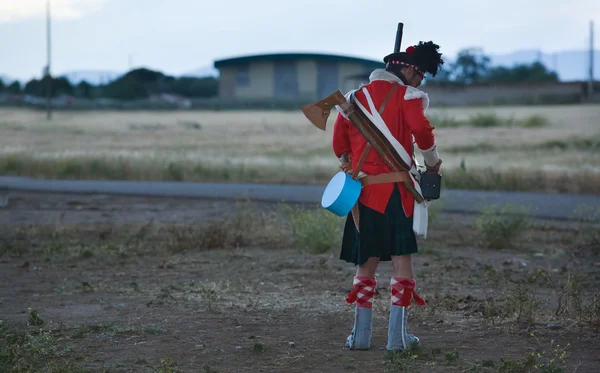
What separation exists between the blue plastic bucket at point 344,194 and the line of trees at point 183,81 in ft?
255

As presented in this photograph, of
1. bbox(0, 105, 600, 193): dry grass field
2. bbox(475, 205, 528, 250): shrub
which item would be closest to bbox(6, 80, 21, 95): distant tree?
bbox(0, 105, 600, 193): dry grass field

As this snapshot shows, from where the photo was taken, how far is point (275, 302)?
742cm

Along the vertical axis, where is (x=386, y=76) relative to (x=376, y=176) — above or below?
above

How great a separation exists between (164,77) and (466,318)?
84182mm

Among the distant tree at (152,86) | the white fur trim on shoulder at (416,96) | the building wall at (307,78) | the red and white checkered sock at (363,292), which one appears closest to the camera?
the white fur trim on shoulder at (416,96)

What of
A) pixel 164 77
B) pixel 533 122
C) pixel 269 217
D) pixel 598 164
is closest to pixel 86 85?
pixel 164 77

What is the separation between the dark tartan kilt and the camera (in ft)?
18.6

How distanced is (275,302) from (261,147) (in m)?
29.6

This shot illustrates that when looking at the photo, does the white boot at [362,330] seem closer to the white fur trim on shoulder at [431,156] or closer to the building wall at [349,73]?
the white fur trim on shoulder at [431,156]

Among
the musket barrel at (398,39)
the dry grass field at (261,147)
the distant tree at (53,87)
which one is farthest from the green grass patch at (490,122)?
the distant tree at (53,87)

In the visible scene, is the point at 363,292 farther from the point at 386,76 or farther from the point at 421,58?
the point at 421,58

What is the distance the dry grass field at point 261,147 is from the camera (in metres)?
21.3

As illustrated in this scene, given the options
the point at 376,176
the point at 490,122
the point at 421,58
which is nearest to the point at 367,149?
the point at 376,176

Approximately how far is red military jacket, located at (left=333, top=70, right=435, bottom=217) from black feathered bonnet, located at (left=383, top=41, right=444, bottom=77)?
113 mm
